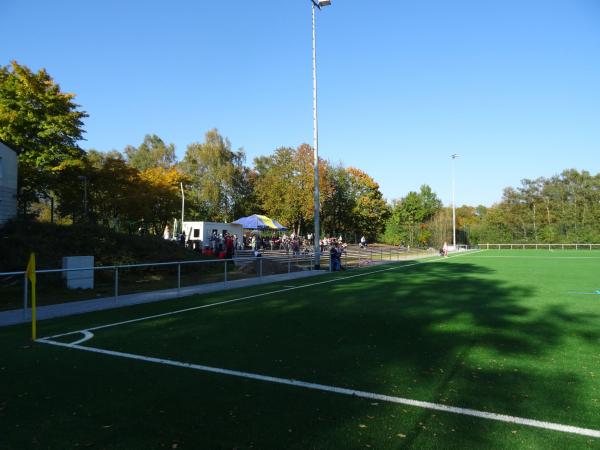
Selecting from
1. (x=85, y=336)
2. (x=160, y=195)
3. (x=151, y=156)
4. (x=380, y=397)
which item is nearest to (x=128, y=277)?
(x=85, y=336)

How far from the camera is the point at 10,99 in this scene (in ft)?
101

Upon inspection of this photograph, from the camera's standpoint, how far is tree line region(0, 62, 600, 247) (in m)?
31.7

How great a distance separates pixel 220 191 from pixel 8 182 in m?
37.3

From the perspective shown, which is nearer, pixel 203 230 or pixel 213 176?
pixel 203 230

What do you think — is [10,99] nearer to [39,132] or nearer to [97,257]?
[39,132]

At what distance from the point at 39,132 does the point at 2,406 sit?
32669mm

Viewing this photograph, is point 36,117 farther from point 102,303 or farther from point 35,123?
point 102,303

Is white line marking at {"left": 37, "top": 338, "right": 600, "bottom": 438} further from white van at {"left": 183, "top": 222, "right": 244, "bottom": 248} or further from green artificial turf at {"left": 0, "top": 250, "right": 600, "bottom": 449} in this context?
white van at {"left": 183, "top": 222, "right": 244, "bottom": 248}

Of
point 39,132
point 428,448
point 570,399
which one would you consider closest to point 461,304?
point 570,399

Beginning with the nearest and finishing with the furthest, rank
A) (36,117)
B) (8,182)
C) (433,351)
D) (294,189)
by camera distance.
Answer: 1. (433,351)
2. (8,182)
3. (36,117)
4. (294,189)

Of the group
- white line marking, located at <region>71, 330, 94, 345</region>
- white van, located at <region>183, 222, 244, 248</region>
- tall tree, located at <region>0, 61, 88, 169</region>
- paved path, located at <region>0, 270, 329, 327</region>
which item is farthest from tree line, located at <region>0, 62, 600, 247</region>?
white line marking, located at <region>71, 330, 94, 345</region>

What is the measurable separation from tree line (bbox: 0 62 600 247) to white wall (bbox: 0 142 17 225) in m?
1.16

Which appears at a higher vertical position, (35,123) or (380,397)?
(35,123)

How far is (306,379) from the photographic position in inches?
201
